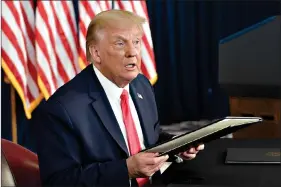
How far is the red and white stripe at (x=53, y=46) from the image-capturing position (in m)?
3.78

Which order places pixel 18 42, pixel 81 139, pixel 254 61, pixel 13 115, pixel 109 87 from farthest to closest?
pixel 13 115 < pixel 18 42 < pixel 254 61 < pixel 109 87 < pixel 81 139

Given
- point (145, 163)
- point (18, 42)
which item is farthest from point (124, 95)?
point (18, 42)

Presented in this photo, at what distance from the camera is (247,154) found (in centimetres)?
163

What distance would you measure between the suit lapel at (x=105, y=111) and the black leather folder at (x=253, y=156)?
344 mm

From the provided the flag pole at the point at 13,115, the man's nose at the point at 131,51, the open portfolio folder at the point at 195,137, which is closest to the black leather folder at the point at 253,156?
the open portfolio folder at the point at 195,137

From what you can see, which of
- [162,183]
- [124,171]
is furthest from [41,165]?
[162,183]

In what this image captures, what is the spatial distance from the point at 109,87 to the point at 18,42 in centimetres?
230

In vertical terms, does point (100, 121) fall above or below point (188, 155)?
above

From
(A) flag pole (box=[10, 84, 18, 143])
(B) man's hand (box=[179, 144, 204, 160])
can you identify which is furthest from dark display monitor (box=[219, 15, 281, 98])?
(A) flag pole (box=[10, 84, 18, 143])

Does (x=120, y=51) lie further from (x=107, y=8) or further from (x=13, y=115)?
(x=13, y=115)

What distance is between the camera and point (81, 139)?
147cm

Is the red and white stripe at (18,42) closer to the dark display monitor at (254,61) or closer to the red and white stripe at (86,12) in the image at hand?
the red and white stripe at (86,12)

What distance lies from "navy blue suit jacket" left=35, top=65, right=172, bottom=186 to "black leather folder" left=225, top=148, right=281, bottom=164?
35 cm

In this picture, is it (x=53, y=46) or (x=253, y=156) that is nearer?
(x=253, y=156)
